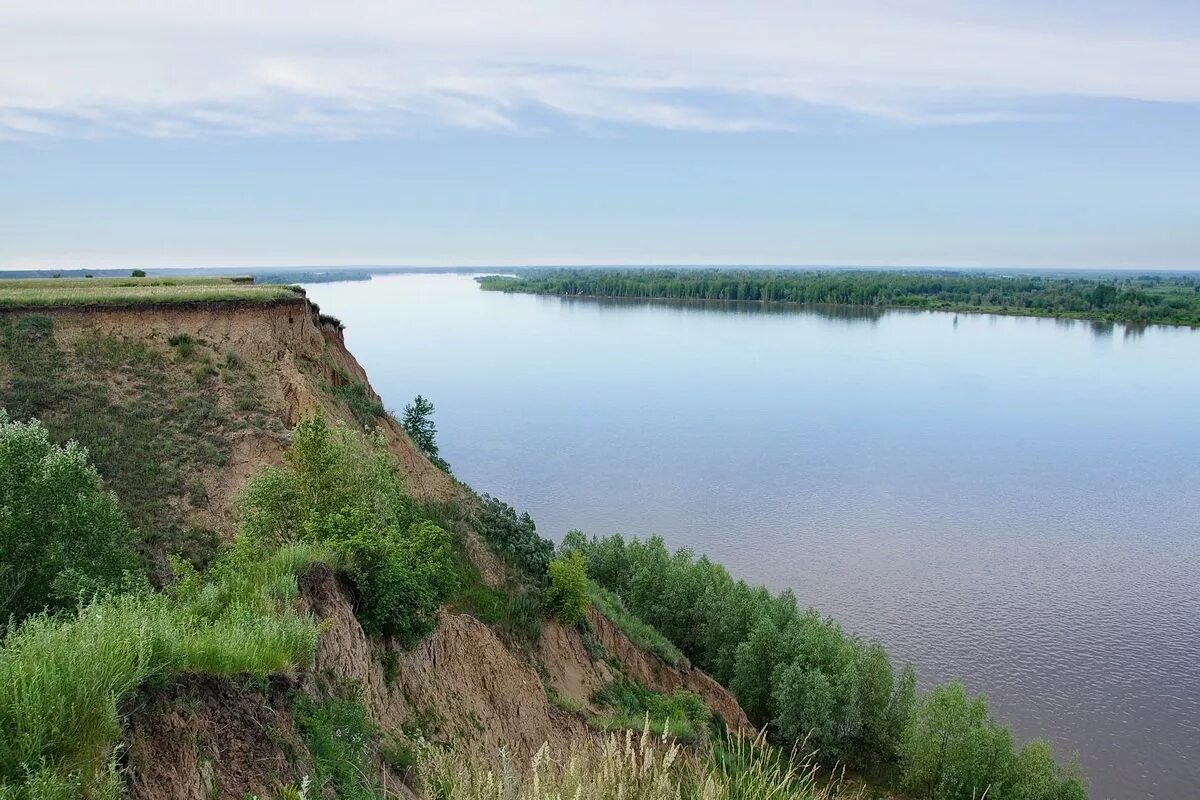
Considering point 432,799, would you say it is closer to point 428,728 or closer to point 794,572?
point 428,728

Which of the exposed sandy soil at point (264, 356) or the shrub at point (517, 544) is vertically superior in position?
the exposed sandy soil at point (264, 356)

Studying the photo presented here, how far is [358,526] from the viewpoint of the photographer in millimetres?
12719

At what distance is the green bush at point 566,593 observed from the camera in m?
19.2

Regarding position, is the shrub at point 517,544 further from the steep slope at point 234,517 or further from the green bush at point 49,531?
the green bush at point 49,531

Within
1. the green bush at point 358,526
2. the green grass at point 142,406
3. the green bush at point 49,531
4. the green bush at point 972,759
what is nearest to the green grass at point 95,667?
the green bush at point 358,526

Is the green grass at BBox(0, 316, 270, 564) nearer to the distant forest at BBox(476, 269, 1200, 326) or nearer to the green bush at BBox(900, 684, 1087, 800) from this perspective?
the green bush at BBox(900, 684, 1087, 800)

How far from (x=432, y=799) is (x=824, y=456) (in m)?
46.7

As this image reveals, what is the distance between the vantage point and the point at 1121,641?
94.0 ft

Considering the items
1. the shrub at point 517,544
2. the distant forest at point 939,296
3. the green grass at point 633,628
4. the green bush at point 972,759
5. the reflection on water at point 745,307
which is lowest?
the green bush at point 972,759

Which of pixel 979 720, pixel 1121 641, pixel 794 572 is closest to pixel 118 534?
pixel 979 720

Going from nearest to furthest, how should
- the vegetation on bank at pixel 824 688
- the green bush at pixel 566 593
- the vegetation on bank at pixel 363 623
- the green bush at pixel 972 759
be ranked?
the vegetation on bank at pixel 363 623
the green bush at pixel 566 593
the green bush at pixel 972 759
the vegetation on bank at pixel 824 688

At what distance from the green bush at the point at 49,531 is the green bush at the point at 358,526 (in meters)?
1.99

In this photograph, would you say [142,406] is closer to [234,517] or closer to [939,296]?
[234,517]

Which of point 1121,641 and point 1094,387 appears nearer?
point 1121,641
